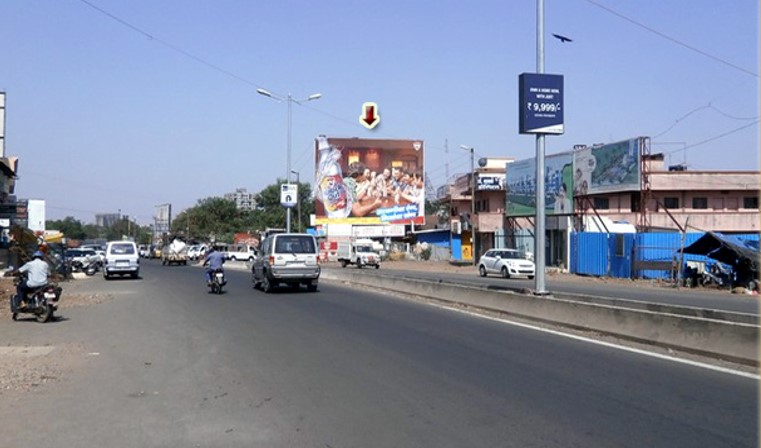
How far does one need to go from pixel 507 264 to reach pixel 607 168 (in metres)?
11.5

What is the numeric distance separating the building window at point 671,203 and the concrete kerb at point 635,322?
3313cm

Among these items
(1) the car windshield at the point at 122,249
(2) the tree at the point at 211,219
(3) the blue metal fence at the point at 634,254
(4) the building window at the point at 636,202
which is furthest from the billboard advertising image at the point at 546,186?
(2) the tree at the point at 211,219

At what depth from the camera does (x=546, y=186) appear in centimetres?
5344

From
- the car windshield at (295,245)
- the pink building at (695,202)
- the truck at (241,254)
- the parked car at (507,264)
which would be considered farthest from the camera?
the truck at (241,254)

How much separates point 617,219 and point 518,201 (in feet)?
29.6

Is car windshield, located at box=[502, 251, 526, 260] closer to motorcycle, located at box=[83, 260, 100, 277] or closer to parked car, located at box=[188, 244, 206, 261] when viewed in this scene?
motorcycle, located at box=[83, 260, 100, 277]

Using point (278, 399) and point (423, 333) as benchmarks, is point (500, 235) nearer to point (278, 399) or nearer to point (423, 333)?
point (423, 333)

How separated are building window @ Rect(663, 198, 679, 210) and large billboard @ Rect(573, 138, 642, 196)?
6461 millimetres

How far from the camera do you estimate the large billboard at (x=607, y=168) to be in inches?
1751

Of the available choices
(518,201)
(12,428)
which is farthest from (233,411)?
(518,201)

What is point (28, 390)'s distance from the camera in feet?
31.4

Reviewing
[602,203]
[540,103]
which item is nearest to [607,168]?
[602,203]

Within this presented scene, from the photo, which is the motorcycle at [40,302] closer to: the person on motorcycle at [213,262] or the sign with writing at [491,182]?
the person on motorcycle at [213,262]

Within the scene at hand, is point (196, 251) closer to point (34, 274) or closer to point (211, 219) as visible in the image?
point (211, 219)
